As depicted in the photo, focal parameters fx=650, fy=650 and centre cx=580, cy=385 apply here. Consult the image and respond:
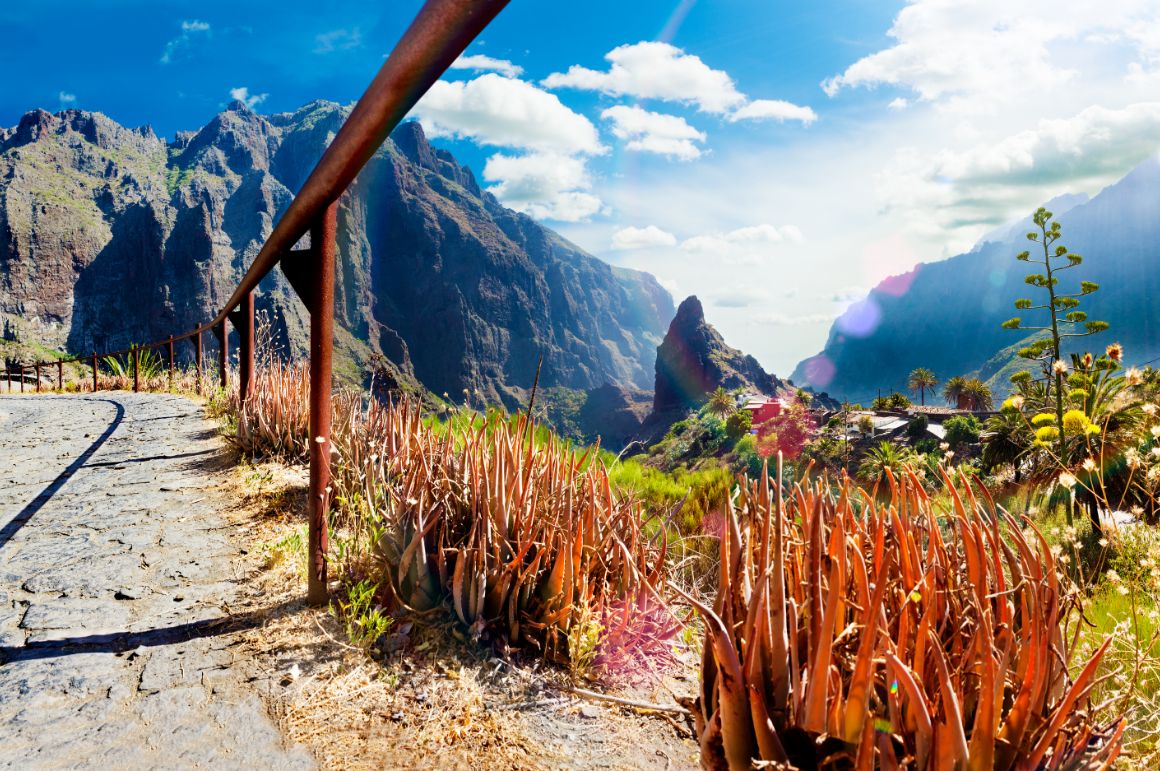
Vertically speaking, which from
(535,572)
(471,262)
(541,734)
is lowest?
(541,734)

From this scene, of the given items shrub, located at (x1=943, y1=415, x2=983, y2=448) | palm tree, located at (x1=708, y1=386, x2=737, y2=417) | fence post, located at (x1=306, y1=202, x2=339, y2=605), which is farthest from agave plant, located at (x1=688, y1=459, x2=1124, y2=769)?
palm tree, located at (x1=708, y1=386, x2=737, y2=417)

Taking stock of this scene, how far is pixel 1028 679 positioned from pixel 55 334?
523ft

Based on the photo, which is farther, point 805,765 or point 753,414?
point 753,414

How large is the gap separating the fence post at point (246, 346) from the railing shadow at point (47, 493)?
1.20 meters

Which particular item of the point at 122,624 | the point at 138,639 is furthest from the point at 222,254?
the point at 138,639

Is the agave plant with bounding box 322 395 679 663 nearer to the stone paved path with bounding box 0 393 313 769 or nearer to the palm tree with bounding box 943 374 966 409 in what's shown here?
the stone paved path with bounding box 0 393 313 769

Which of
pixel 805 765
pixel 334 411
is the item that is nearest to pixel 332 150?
pixel 805 765

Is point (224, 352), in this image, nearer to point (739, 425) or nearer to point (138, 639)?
point (138, 639)

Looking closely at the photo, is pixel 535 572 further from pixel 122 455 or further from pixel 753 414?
pixel 753 414

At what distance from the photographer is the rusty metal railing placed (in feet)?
4.21

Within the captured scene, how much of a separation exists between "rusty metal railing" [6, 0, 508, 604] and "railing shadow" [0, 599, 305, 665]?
0.21 metres

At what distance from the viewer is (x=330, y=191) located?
2.11m

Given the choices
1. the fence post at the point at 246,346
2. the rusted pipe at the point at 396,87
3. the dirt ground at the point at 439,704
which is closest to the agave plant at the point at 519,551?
the dirt ground at the point at 439,704

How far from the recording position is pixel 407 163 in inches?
7466
